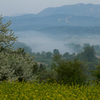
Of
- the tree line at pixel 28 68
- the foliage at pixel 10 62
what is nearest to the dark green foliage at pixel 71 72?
the tree line at pixel 28 68

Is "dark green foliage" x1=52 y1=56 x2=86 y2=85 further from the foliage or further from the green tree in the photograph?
the green tree

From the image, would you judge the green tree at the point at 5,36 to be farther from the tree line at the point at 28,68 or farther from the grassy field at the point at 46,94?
the grassy field at the point at 46,94

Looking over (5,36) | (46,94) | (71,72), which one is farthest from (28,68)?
(46,94)

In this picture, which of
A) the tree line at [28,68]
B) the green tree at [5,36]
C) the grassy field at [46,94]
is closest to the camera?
the grassy field at [46,94]

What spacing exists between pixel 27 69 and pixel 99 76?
5.46 metres

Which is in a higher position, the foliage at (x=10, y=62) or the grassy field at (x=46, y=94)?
the foliage at (x=10, y=62)

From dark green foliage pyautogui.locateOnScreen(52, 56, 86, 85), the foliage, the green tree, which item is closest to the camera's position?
dark green foliage pyautogui.locateOnScreen(52, 56, 86, 85)

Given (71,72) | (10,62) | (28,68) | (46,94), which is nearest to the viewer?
(46,94)

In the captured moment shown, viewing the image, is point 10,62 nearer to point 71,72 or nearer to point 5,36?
point 5,36

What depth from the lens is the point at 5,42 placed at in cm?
1419

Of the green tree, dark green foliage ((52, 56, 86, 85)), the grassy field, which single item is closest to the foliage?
the green tree

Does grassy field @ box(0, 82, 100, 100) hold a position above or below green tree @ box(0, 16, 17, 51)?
below

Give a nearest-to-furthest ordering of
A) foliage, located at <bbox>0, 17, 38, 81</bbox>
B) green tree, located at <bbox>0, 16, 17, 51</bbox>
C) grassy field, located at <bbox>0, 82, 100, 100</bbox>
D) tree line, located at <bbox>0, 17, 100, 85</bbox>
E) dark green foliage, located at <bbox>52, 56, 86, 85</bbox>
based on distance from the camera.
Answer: grassy field, located at <bbox>0, 82, 100, 100</bbox>, dark green foliage, located at <bbox>52, 56, 86, 85</bbox>, tree line, located at <bbox>0, 17, 100, 85</bbox>, foliage, located at <bbox>0, 17, 38, 81</bbox>, green tree, located at <bbox>0, 16, 17, 51</bbox>

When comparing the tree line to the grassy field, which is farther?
the tree line
